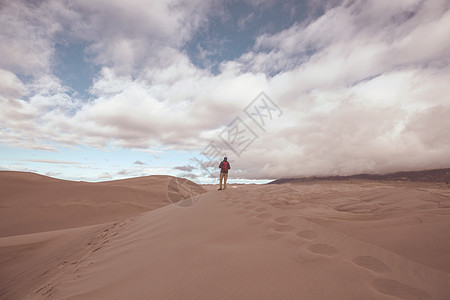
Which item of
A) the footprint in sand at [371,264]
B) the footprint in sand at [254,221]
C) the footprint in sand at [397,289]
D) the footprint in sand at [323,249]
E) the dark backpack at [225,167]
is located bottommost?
the footprint in sand at [397,289]

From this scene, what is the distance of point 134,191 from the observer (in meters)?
12.6

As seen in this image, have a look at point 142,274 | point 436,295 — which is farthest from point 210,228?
point 436,295

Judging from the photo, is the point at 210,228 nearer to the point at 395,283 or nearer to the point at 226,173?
the point at 395,283

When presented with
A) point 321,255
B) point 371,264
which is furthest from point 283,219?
point 371,264

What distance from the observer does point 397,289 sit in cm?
112

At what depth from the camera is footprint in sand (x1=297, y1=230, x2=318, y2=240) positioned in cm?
191

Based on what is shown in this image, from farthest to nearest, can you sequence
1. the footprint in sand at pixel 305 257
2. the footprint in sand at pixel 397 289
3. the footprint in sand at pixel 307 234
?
the footprint in sand at pixel 307 234 < the footprint in sand at pixel 305 257 < the footprint in sand at pixel 397 289

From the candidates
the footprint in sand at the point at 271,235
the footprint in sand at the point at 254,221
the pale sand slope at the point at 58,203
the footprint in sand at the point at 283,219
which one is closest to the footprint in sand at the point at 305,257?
the footprint in sand at the point at 271,235

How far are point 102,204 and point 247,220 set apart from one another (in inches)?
373

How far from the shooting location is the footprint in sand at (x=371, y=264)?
4.34 feet

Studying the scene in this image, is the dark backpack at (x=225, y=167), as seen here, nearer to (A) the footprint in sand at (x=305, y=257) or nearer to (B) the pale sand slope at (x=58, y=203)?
(B) the pale sand slope at (x=58, y=203)

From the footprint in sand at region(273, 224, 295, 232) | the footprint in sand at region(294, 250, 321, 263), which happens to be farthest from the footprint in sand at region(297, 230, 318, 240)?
the footprint in sand at region(294, 250, 321, 263)

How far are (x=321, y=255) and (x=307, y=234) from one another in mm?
422

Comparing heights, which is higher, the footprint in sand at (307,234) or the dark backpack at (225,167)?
the dark backpack at (225,167)
